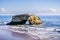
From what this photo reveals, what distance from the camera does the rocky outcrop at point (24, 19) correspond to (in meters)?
1.65

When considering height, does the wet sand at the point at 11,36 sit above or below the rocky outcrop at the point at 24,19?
below

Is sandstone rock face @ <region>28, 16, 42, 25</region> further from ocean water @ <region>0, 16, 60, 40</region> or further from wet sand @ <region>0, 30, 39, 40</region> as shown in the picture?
wet sand @ <region>0, 30, 39, 40</region>

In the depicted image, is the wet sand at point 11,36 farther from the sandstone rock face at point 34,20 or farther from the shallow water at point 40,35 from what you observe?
the sandstone rock face at point 34,20

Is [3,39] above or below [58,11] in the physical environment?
below

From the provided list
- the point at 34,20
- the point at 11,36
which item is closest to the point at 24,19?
the point at 34,20

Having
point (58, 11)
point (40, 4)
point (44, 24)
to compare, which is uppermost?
point (40, 4)

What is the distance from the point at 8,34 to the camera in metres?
1.68

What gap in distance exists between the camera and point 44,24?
1647 millimetres

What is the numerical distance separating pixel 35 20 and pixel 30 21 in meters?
0.07

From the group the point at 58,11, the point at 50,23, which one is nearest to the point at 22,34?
the point at 50,23

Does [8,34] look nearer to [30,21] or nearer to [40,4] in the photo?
[30,21]

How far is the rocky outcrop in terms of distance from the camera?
1647mm

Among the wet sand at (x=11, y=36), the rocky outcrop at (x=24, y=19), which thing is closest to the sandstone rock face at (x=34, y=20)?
the rocky outcrop at (x=24, y=19)

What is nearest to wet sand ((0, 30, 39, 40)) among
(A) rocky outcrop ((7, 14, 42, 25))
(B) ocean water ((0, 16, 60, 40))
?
(B) ocean water ((0, 16, 60, 40))
